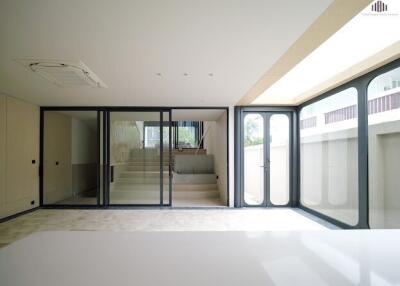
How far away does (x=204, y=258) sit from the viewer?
29.5 inches

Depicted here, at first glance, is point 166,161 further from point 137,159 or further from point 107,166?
point 107,166

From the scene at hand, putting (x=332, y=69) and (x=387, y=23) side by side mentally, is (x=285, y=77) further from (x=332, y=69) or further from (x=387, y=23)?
(x=387, y=23)

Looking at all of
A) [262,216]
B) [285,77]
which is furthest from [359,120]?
[262,216]

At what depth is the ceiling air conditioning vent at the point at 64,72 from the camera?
11.3 feet

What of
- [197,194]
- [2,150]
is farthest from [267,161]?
[2,150]

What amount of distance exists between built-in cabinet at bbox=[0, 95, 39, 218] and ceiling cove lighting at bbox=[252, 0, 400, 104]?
5.06 meters

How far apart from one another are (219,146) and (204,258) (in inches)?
285

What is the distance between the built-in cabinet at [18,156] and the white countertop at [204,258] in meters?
5.21

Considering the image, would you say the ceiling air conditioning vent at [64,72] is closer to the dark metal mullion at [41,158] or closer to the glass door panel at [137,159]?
the glass door panel at [137,159]

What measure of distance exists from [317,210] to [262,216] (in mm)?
1114

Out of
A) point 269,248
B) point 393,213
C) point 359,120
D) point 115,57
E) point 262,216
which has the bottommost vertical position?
point 262,216

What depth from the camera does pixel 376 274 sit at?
25.7 inches

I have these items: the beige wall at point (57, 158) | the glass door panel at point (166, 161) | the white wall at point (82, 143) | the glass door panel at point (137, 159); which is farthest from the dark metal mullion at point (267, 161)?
the beige wall at point (57, 158)

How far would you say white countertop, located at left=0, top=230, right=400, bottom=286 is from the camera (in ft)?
2.03
